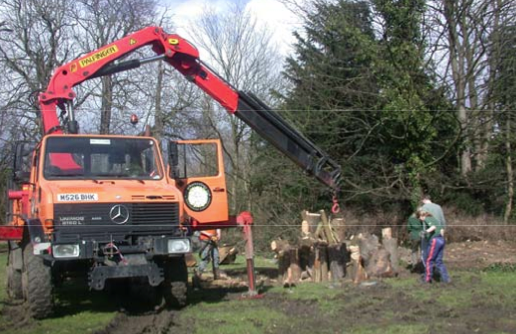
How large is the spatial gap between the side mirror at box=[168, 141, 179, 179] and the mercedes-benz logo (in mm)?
1534

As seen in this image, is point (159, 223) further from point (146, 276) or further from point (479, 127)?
point (479, 127)

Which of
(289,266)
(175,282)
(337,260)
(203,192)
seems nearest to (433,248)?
(337,260)

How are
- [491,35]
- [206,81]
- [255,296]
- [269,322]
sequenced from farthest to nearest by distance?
[491,35], [206,81], [255,296], [269,322]

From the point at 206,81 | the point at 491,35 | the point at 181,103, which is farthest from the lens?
the point at 181,103

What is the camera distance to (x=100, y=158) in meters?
10.3

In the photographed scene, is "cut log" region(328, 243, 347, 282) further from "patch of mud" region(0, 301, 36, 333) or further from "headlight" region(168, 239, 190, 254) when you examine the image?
"patch of mud" region(0, 301, 36, 333)

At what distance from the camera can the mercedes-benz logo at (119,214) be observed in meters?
9.32

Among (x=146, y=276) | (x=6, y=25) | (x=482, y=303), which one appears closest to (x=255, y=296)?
(x=146, y=276)

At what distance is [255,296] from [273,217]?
43.0 feet

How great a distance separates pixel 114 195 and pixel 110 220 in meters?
0.38

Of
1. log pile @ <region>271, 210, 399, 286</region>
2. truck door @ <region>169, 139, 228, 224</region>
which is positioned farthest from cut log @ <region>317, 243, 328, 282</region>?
truck door @ <region>169, 139, 228, 224</region>

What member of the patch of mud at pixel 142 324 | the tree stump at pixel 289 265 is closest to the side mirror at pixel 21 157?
the patch of mud at pixel 142 324

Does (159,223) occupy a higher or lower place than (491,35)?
lower

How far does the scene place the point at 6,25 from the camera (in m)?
33.9
